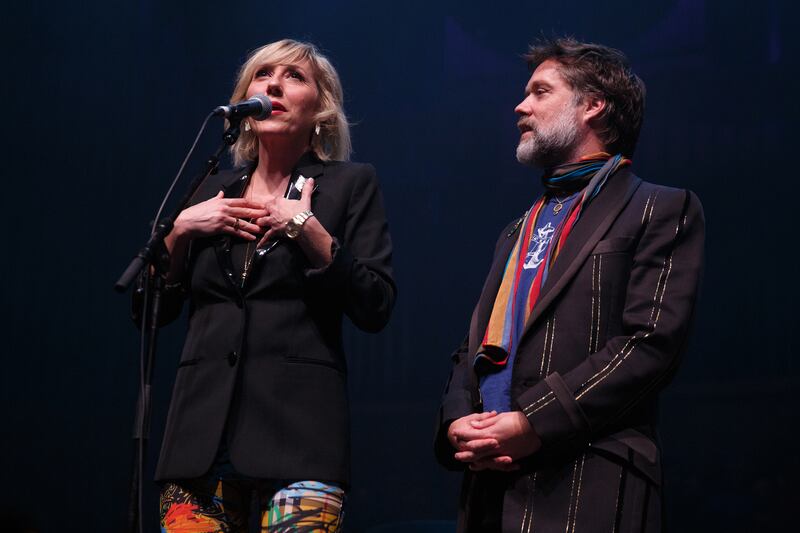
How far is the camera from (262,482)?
184 centimetres

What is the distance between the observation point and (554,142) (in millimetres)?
2223

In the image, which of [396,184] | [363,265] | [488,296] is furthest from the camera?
[396,184]

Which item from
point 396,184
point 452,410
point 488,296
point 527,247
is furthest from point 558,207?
point 396,184

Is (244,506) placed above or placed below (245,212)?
below

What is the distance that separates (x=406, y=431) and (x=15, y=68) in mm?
2423

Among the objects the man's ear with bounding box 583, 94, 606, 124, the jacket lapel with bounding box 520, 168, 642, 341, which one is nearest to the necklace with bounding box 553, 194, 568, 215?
the jacket lapel with bounding box 520, 168, 642, 341

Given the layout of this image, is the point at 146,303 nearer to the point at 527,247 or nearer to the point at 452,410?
the point at 452,410

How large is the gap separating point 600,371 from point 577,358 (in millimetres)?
92

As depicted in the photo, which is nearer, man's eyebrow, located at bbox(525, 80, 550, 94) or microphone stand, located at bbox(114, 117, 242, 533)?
microphone stand, located at bbox(114, 117, 242, 533)

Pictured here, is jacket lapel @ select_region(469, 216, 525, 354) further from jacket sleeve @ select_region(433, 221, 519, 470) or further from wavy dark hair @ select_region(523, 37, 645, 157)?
wavy dark hair @ select_region(523, 37, 645, 157)

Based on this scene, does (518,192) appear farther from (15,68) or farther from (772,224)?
(15,68)

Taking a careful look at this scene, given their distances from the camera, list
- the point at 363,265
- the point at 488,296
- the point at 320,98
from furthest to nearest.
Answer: the point at 320,98 < the point at 488,296 < the point at 363,265

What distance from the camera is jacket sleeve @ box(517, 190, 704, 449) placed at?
175 centimetres

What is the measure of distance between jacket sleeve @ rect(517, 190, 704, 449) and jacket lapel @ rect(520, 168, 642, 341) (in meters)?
0.09
